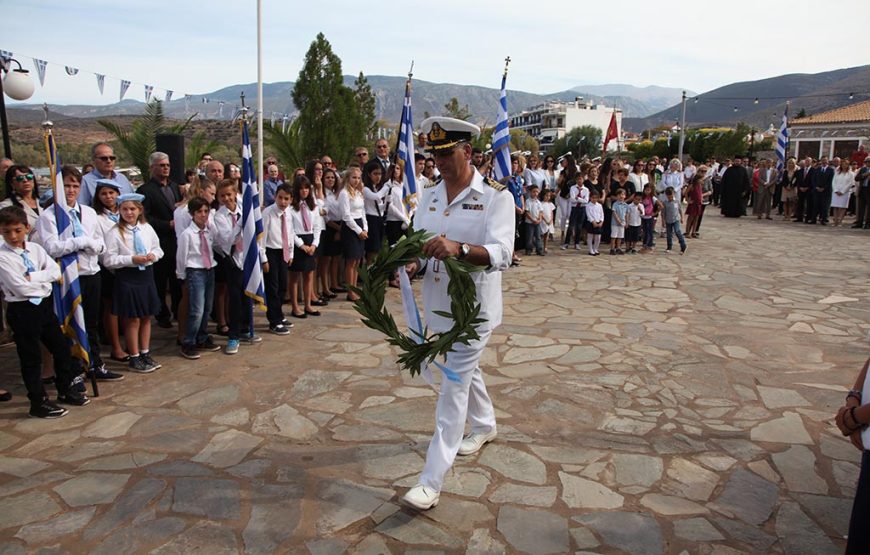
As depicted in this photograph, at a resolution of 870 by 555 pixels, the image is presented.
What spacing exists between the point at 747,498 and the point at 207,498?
3.53 meters

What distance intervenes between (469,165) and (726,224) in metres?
18.7

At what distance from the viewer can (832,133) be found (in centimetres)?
4319

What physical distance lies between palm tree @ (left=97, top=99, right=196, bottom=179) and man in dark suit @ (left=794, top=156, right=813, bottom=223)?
1911cm

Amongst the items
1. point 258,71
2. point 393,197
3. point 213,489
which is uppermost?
point 258,71

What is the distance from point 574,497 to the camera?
4.07 m

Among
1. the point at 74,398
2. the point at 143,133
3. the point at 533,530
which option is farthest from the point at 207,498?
the point at 143,133

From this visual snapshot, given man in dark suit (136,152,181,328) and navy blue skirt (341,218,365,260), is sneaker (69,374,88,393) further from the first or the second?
navy blue skirt (341,218,365,260)

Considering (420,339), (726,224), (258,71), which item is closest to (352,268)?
(258,71)

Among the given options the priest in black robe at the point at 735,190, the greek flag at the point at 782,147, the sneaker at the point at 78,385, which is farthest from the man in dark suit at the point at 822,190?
the sneaker at the point at 78,385

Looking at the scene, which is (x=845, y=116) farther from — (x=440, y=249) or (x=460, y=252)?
(x=440, y=249)

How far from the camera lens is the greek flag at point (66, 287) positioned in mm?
5566

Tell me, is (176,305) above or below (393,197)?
below

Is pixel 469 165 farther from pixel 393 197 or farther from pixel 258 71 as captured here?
pixel 258 71

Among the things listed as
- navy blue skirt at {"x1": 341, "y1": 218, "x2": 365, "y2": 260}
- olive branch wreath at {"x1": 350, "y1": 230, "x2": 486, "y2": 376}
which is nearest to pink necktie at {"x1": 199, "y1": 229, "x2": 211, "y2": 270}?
navy blue skirt at {"x1": 341, "y1": 218, "x2": 365, "y2": 260}
